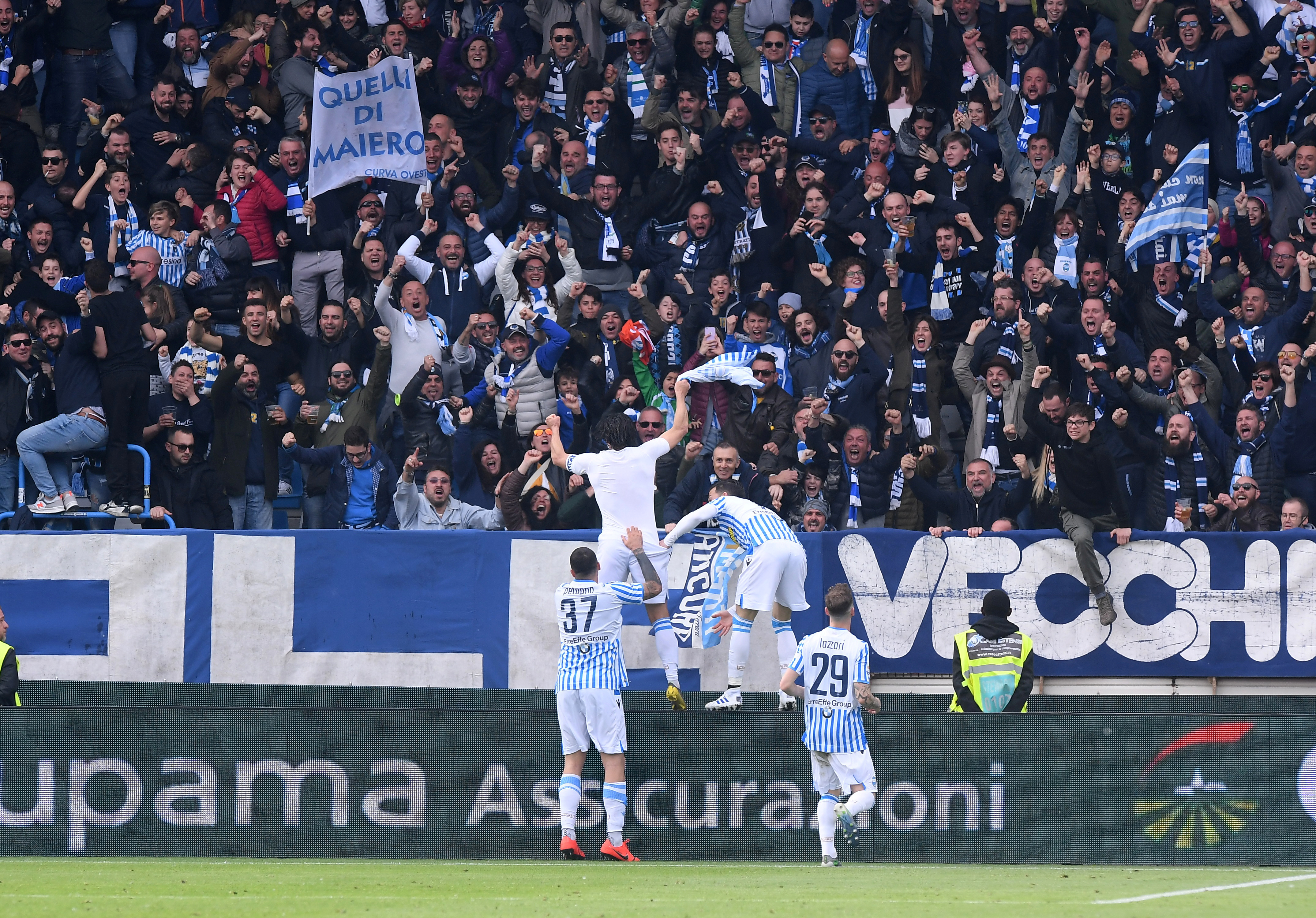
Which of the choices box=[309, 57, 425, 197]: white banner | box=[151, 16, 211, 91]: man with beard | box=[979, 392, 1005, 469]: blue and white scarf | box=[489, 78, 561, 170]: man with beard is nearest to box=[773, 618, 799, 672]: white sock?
box=[979, 392, 1005, 469]: blue and white scarf

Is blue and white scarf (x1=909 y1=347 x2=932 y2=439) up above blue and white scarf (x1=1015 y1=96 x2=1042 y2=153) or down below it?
below

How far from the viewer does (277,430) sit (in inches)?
653

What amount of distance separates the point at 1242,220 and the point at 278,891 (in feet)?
39.2

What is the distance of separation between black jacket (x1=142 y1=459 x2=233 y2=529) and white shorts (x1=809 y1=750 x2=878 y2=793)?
6.68 m

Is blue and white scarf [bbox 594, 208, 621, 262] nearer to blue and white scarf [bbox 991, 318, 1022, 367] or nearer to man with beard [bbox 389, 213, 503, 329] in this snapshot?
man with beard [bbox 389, 213, 503, 329]

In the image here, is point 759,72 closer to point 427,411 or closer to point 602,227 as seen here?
point 602,227

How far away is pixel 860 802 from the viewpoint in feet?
38.6

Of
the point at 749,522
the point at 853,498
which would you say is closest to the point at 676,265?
the point at 853,498

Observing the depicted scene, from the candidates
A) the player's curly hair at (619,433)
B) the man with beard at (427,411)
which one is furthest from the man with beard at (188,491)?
the player's curly hair at (619,433)

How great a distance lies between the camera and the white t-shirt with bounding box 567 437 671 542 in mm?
13727

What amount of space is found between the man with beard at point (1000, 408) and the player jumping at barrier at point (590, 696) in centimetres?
525

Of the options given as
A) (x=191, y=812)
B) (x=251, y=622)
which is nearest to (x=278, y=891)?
(x=191, y=812)

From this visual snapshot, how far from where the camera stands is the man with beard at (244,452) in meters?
16.3

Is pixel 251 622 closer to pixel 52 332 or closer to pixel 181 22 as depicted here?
pixel 52 332
